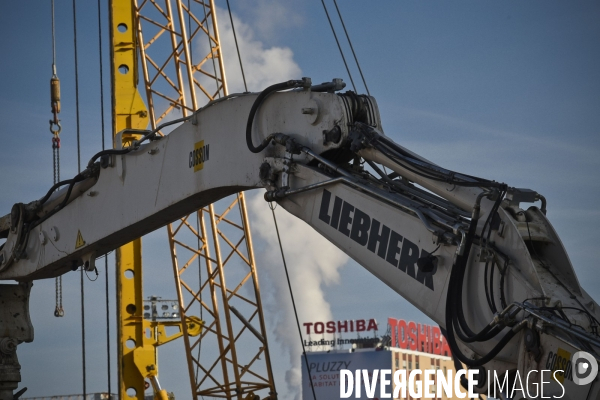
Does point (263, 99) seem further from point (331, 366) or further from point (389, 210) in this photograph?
point (331, 366)

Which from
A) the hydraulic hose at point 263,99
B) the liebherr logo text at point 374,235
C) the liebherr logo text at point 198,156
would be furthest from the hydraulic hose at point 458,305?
the liebherr logo text at point 198,156

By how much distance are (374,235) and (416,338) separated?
87271 mm

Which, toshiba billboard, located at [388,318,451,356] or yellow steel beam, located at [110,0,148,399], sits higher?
toshiba billboard, located at [388,318,451,356]

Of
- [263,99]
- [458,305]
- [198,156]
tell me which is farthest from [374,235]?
[198,156]

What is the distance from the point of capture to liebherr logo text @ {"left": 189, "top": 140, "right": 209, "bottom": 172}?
33.8 ft

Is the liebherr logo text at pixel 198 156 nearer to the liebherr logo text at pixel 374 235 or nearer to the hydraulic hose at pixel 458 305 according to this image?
the liebherr logo text at pixel 374 235

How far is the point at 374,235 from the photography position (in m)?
7.86

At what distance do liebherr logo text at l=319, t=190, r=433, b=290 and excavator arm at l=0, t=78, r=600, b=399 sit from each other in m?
0.01

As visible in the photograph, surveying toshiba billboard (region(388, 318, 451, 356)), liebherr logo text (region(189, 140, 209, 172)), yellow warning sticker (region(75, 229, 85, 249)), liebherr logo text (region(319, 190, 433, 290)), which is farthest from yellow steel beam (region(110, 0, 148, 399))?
toshiba billboard (region(388, 318, 451, 356))

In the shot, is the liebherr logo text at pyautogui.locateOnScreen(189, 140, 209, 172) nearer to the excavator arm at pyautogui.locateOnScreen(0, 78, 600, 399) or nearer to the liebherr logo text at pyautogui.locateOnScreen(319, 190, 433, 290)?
the excavator arm at pyautogui.locateOnScreen(0, 78, 600, 399)

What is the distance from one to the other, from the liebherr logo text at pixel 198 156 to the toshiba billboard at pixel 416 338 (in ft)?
267

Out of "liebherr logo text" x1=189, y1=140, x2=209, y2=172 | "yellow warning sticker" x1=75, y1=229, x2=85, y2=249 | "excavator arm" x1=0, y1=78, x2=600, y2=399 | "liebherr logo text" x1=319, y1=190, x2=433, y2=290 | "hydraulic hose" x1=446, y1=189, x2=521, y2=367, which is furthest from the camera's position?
"yellow warning sticker" x1=75, y1=229, x2=85, y2=249

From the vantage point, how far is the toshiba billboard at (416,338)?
91000mm

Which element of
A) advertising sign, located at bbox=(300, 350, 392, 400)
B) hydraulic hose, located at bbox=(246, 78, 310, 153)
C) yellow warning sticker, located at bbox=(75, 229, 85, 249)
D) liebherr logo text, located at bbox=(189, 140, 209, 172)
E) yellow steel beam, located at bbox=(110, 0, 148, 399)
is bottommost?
hydraulic hose, located at bbox=(246, 78, 310, 153)
